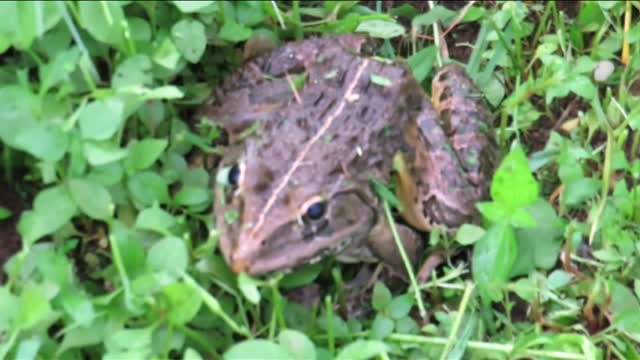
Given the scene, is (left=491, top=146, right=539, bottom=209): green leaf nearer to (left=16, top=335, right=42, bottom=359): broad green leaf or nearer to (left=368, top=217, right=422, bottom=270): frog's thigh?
(left=368, top=217, right=422, bottom=270): frog's thigh

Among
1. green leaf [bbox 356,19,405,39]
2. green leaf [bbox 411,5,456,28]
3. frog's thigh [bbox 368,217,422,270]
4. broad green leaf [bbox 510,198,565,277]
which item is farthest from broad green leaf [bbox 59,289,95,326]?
green leaf [bbox 411,5,456,28]

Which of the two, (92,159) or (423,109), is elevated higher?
(92,159)

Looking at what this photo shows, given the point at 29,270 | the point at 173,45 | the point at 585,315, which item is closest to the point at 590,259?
the point at 585,315

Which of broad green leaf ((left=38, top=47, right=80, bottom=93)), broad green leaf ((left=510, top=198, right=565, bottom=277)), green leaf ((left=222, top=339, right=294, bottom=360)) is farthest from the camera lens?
broad green leaf ((left=510, top=198, right=565, bottom=277))

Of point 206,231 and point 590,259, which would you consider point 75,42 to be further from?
point 590,259

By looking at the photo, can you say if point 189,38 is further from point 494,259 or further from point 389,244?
point 494,259

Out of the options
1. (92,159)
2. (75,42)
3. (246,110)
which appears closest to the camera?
(92,159)
